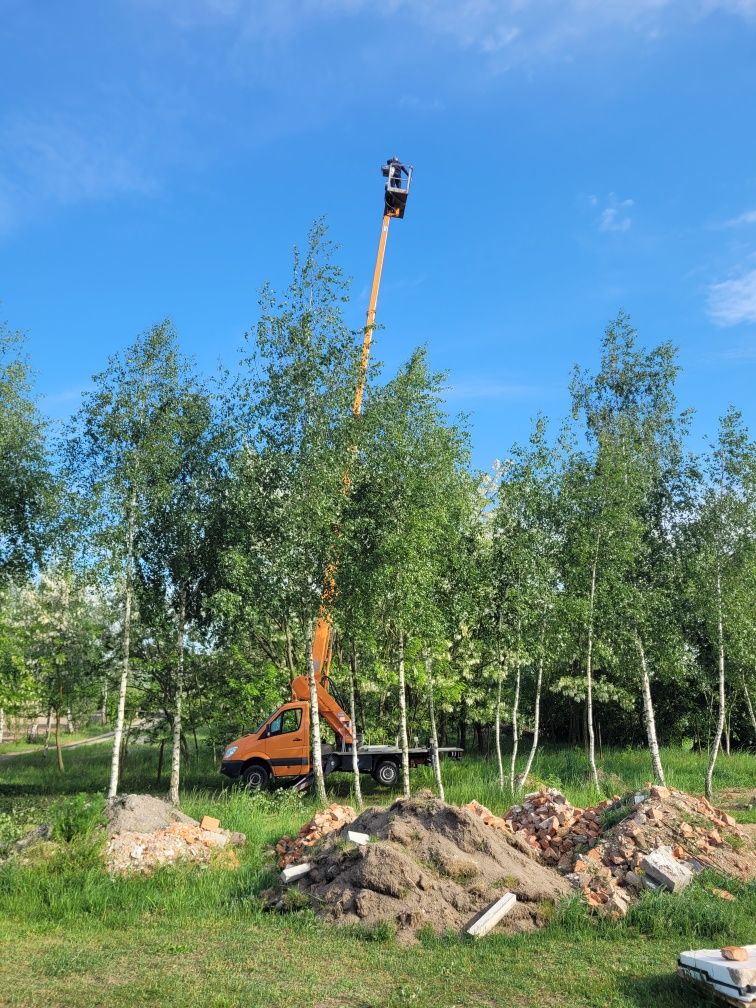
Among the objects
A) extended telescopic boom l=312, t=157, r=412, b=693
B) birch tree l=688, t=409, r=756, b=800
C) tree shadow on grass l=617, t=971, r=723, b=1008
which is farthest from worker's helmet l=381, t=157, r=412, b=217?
tree shadow on grass l=617, t=971, r=723, b=1008

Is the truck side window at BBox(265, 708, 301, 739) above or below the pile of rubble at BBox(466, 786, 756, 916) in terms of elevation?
above

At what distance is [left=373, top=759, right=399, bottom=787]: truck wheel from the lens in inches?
797

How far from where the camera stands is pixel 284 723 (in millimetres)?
19953

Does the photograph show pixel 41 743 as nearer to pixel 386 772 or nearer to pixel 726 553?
pixel 386 772

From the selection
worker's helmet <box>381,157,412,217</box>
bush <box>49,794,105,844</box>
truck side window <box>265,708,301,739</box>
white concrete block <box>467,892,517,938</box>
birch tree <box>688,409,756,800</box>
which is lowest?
white concrete block <box>467,892,517,938</box>

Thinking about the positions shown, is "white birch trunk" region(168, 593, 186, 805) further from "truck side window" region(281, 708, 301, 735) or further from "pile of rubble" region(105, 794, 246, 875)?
"pile of rubble" region(105, 794, 246, 875)

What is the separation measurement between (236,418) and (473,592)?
7106 millimetres

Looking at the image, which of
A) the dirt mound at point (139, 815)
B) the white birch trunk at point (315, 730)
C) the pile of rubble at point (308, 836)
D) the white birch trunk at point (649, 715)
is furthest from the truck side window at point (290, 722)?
the white birch trunk at point (649, 715)

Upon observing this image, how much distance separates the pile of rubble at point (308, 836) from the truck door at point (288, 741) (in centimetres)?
665

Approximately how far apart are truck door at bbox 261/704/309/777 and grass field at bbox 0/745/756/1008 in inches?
300

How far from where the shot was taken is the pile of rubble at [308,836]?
38.7 feet

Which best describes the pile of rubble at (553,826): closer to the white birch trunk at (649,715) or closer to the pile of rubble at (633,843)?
the pile of rubble at (633,843)

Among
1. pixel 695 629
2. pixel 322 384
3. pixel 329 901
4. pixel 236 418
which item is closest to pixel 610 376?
pixel 695 629

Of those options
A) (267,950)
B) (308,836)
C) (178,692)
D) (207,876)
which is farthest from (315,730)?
(267,950)
